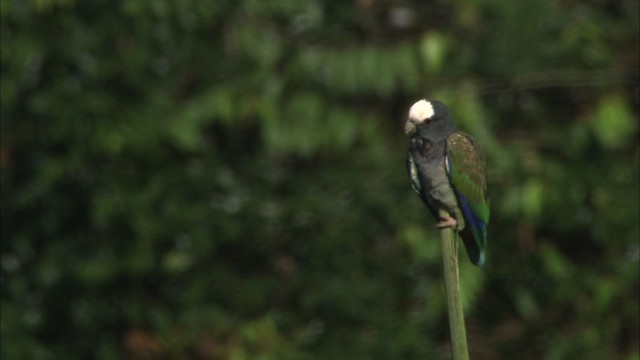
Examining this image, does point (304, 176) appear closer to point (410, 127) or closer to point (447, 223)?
point (410, 127)

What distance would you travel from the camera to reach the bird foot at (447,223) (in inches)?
63.9

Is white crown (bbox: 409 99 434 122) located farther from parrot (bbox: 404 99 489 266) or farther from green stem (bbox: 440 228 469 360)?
green stem (bbox: 440 228 469 360)

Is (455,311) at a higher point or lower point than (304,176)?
lower

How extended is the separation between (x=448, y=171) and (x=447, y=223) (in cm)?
17

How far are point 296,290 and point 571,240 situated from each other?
0.75 meters

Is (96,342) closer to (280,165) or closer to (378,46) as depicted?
(280,165)

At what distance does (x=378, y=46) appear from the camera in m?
4.18

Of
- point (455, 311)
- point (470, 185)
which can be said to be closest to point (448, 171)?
point (470, 185)

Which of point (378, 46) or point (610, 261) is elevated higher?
point (378, 46)

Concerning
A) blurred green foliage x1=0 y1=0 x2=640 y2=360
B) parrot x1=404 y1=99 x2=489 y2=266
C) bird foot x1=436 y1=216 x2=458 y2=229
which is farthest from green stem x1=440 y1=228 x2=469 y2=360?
blurred green foliage x1=0 y1=0 x2=640 y2=360

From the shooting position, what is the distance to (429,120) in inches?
69.4

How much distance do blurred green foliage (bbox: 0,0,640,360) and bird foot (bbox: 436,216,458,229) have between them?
2.21 m

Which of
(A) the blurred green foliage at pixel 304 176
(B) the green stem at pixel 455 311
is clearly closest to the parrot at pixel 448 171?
(B) the green stem at pixel 455 311

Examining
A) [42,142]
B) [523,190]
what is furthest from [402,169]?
[42,142]
